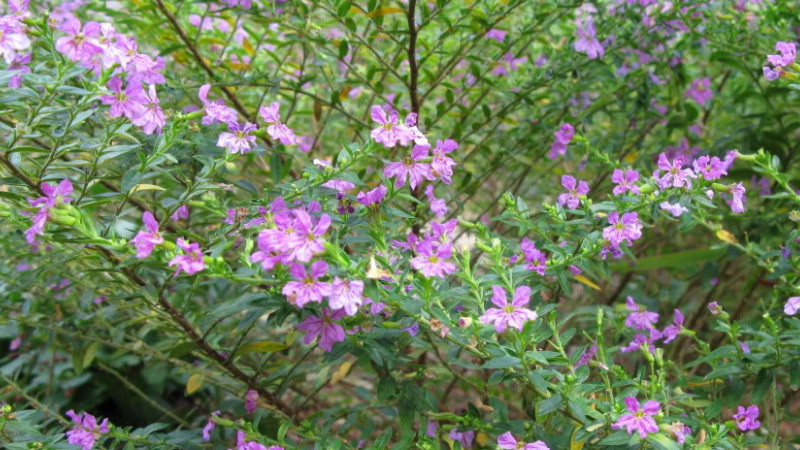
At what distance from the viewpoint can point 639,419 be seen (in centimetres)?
122

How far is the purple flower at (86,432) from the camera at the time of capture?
1.49 metres

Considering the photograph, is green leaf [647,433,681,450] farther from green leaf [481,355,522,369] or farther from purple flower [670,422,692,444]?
green leaf [481,355,522,369]

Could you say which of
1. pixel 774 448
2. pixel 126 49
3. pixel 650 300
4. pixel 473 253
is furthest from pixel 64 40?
pixel 650 300

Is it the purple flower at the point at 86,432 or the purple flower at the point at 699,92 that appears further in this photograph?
the purple flower at the point at 699,92

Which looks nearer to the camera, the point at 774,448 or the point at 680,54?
the point at 774,448

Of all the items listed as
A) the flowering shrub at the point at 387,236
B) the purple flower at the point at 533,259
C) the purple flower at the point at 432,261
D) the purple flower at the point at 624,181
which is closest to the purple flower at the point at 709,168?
the flowering shrub at the point at 387,236

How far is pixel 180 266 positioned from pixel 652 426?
84 cm

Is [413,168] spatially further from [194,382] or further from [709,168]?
[194,382]

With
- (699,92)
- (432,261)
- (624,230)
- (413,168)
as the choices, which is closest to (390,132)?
(413,168)

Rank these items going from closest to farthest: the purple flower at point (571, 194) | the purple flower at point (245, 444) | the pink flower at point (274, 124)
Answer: the purple flower at point (245, 444) → the pink flower at point (274, 124) → the purple flower at point (571, 194)

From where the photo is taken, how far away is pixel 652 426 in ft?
3.93

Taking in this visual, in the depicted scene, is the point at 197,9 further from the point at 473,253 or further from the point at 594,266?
the point at 594,266

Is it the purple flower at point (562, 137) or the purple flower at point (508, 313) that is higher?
the purple flower at point (562, 137)

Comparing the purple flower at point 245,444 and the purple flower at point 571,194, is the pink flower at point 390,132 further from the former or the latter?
the purple flower at point 245,444
